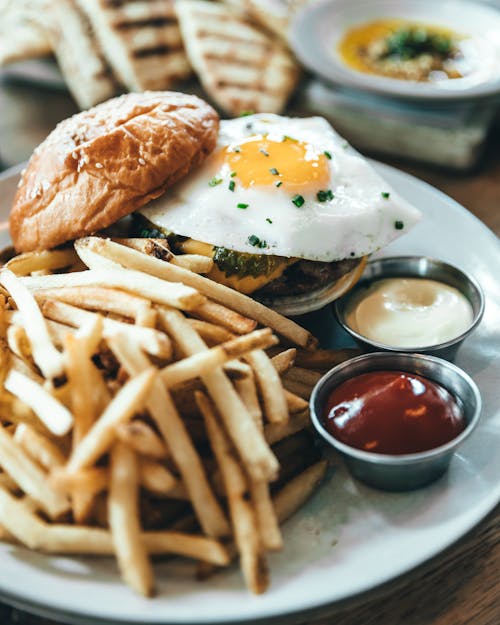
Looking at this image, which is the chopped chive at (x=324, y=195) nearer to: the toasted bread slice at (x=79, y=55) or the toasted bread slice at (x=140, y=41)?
the toasted bread slice at (x=140, y=41)

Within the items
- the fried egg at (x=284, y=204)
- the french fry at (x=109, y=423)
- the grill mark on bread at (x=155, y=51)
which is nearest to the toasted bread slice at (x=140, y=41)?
the grill mark on bread at (x=155, y=51)

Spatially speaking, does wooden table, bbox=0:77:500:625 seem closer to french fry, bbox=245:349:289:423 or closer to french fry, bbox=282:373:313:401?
french fry, bbox=245:349:289:423

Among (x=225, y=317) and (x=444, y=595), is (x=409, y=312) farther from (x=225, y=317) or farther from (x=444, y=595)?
(x=444, y=595)

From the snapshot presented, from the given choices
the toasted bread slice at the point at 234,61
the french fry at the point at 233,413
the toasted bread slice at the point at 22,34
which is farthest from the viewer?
the toasted bread slice at the point at 22,34

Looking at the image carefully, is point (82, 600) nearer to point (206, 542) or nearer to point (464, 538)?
point (206, 542)

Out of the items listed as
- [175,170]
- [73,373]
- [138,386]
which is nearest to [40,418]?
[73,373]

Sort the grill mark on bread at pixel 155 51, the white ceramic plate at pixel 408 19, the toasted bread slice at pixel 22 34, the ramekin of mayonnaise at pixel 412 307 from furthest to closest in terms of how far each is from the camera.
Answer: the toasted bread slice at pixel 22 34, the grill mark on bread at pixel 155 51, the white ceramic plate at pixel 408 19, the ramekin of mayonnaise at pixel 412 307
